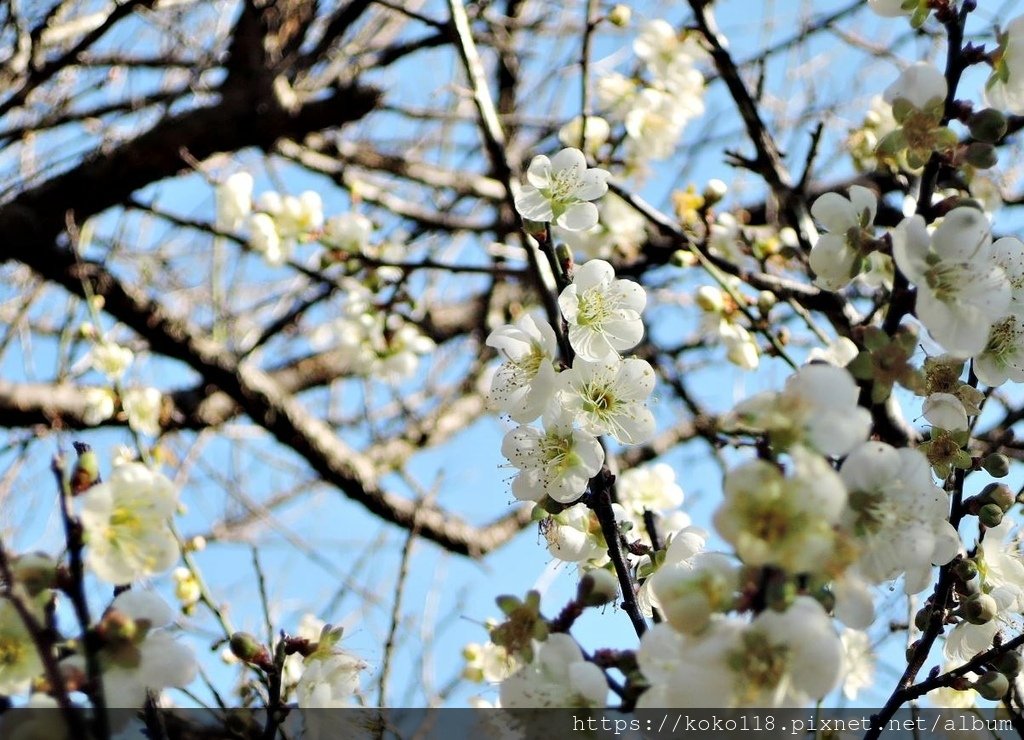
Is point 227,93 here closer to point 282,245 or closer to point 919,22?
point 282,245

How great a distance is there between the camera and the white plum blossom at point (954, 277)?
0.97 meters

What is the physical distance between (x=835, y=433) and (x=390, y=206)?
2798 mm

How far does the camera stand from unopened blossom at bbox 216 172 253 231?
2641mm

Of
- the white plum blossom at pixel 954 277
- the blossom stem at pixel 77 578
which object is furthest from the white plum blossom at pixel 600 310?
the blossom stem at pixel 77 578

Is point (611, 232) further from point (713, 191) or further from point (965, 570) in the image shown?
point (965, 570)

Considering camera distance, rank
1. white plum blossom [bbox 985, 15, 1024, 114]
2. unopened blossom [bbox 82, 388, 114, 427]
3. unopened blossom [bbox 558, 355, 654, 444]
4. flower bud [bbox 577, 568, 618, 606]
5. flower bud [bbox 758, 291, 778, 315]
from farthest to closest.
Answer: unopened blossom [bbox 82, 388, 114, 427], flower bud [bbox 758, 291, 778, 315], white plum blossom [bbox 985, 15, 1024, 114], unopened blossom [bbox 558, 355, 654, 444], flower bud [bbox 577, 568, 618, 606]

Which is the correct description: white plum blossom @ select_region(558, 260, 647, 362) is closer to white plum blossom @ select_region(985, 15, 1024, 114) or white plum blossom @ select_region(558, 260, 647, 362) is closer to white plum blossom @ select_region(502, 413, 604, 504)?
white plum blossom @ select_region(502, 413, 604, 504)

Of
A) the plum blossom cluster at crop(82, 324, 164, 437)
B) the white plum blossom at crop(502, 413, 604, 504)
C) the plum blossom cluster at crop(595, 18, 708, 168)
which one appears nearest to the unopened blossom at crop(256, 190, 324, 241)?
the plum blossom cluster at crop(82, 324, 164, 437)

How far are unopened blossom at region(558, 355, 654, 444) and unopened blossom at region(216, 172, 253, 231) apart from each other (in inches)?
70.1

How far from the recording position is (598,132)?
243cm

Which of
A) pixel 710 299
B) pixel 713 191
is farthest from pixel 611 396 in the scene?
pixel 713 191

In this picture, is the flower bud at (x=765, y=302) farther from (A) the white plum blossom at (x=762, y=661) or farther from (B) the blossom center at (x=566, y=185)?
(A) the white plum blossom at (x=762, y=661)

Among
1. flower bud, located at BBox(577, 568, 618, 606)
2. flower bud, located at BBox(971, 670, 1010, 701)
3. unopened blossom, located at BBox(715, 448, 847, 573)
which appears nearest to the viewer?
unopened blossom, located at BBox(715, 448, 847, 573)

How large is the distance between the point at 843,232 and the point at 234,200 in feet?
6.38
